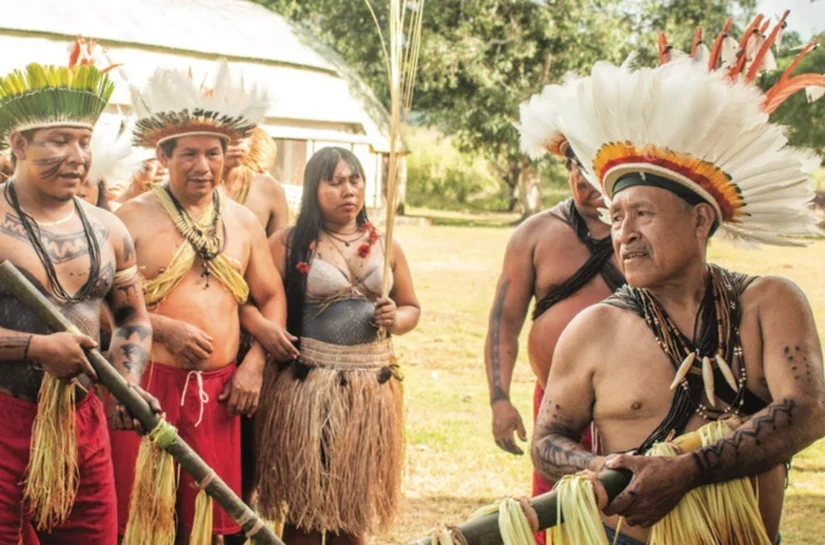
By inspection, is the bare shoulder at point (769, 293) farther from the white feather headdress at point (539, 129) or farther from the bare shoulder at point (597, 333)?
the white feather headdress at point (539, 129)

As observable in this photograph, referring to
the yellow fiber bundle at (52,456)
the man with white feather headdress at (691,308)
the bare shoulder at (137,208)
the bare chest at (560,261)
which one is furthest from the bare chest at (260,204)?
the man with white feather headdress at (691,308)

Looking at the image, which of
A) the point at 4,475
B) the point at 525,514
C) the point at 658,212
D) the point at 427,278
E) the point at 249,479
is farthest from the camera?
the point at 427,278

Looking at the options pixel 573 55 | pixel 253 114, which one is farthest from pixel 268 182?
pixel 573 55

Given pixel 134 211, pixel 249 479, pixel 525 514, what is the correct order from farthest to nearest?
1. pixel 249 479
2. pixel 134 211
3. pixel 525 514

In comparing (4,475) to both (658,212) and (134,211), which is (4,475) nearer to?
(134,211)

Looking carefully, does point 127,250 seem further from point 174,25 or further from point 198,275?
point 174,25

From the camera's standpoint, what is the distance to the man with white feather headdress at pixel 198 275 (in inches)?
197

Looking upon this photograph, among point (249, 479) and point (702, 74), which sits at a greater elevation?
point (702, 74)

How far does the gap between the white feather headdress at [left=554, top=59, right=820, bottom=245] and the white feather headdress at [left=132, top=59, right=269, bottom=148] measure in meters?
2.34

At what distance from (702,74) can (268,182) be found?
12.5ft

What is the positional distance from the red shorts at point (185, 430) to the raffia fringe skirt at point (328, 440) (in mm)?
333

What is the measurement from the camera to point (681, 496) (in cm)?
296

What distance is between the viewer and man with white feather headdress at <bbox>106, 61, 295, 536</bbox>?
5.00 meters

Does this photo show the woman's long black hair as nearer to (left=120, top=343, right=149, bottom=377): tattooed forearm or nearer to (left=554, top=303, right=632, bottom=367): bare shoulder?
(left=120, top=343, right=149, bottom=377): tattooed forearm
